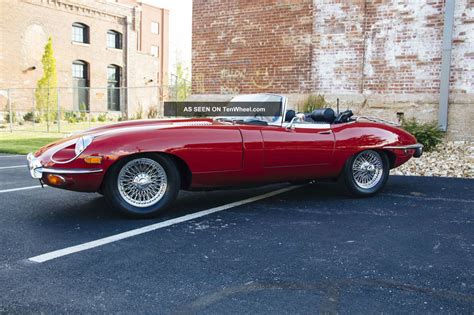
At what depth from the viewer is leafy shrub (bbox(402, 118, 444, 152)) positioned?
9.77 m

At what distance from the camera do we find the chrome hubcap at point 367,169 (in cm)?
552

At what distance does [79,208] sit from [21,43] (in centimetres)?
2467

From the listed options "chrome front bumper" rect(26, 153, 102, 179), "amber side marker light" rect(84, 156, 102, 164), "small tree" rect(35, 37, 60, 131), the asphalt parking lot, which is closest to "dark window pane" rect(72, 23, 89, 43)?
"small tree" rect(35, 37, 60, 131)

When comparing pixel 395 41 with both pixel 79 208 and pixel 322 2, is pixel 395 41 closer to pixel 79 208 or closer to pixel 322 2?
pixel 322 2

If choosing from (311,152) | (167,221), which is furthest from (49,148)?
(311,152)

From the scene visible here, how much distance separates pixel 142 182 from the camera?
433cm

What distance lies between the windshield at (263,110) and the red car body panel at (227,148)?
197 millimetres

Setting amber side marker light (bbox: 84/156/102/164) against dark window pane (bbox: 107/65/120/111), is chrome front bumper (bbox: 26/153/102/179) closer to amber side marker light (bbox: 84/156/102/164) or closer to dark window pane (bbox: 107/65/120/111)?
amber side marker light (bbox: 84/156/102/164)

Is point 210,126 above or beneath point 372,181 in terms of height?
above

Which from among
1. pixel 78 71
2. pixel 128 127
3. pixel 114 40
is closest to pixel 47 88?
pixel 78 71

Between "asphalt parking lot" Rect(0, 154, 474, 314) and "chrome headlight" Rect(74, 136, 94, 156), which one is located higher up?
"chrome headlight" Rect(74, 136, 94, 156)

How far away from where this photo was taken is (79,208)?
4863 millimetres

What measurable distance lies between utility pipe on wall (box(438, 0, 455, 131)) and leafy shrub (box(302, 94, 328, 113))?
265 centimetres

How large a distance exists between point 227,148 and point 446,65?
7.82 meters
